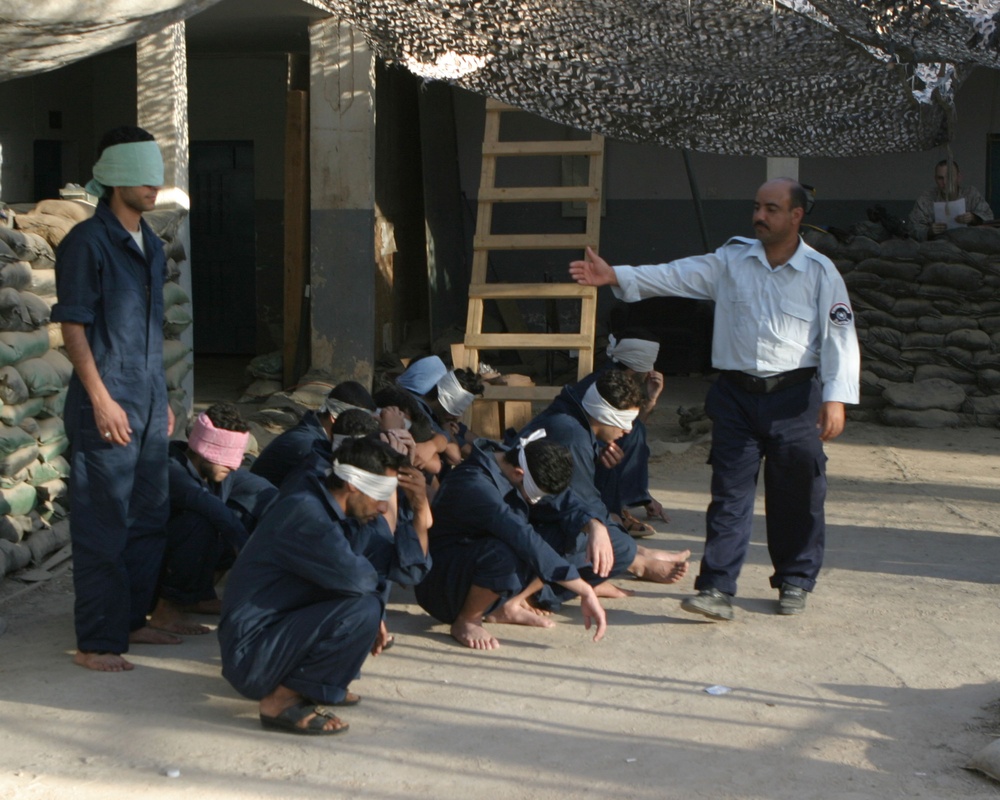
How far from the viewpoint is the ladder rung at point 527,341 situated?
25.7 feet

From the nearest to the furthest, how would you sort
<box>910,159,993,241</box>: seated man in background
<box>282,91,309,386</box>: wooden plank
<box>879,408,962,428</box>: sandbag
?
<box>879,408,962,428</box>: sandbag → <box>282,91,309,386</box>: wooden plank → <box>910,159,993,241</box>: seated man in background

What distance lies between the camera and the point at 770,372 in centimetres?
466

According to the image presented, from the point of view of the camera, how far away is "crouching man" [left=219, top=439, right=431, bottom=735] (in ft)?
11.5

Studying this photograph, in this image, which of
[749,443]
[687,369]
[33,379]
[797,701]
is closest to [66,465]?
[33,379]

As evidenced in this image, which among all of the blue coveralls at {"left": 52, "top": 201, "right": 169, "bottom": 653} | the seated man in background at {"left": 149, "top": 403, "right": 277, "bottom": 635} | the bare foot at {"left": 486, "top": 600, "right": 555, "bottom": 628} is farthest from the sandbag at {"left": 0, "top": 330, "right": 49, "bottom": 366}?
the bare foot at {"left": 486, "top": 600, "right": 555, "bottom": 628}

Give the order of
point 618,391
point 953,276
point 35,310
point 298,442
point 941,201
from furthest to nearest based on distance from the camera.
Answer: point 941,201 → point 953,276 → point 35,310 → point 298,442 → point 618,391

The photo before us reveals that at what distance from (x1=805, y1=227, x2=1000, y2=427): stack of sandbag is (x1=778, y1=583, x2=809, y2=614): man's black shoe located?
4.69m

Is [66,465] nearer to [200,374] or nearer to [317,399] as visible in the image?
[317,399]

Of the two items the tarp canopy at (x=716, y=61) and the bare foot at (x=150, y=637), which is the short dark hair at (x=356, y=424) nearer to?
the bare foot at (x=150, y=637)

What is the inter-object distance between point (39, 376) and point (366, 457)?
2.33 m

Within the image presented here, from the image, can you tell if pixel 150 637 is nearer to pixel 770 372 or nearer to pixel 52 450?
pixel 52 450

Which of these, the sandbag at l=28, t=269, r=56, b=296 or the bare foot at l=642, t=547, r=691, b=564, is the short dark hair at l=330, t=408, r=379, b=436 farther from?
the sandbag at l=28, t=269, r=56, b=296

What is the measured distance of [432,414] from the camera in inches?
214

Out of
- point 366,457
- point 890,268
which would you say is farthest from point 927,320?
point 366,457
